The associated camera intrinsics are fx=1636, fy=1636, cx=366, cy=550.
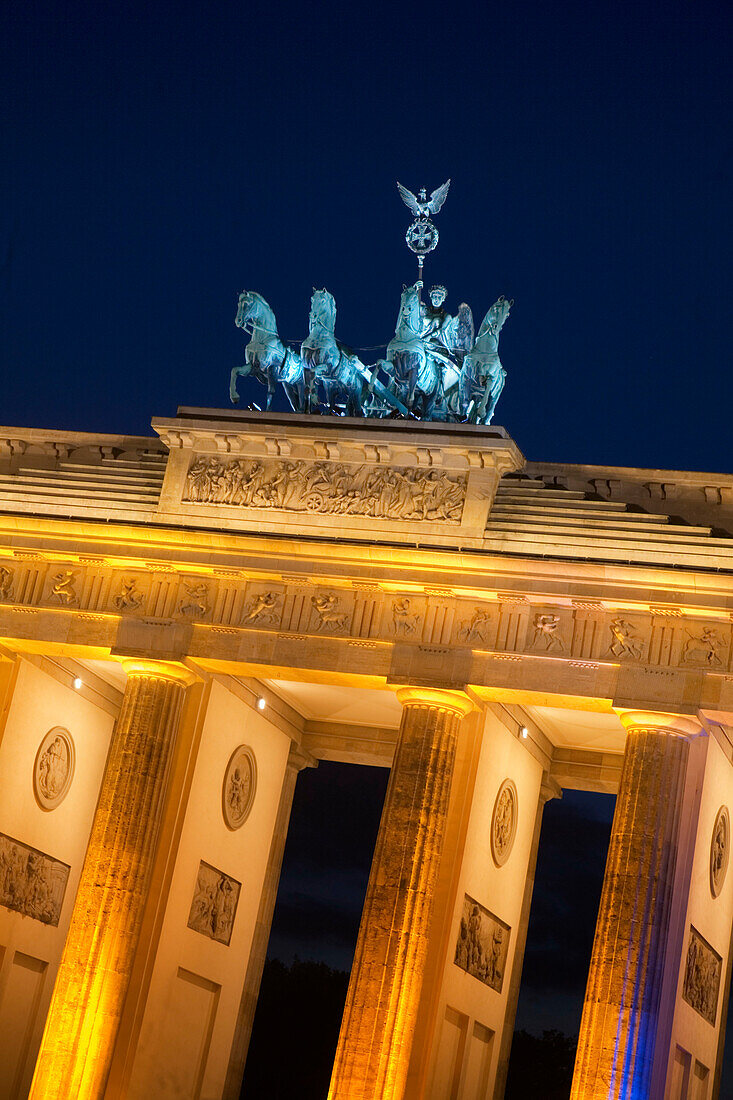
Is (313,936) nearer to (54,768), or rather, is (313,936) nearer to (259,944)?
(259,944)

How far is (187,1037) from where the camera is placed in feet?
112

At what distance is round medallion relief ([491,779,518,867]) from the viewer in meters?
34.3

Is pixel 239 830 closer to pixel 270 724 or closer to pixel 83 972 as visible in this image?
pixel 270 724

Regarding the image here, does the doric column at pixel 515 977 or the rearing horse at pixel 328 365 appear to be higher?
the rearing horse at pixel 328 365

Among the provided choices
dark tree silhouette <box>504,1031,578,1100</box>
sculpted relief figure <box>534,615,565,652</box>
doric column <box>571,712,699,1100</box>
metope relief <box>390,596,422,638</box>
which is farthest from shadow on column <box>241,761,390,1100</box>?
sculpted relief figure <box>534,615,565,652</box>

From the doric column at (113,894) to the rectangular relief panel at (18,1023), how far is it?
5.11 m

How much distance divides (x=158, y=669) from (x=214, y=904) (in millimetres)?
5700

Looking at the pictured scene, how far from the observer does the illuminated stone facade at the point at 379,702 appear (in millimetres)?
29516

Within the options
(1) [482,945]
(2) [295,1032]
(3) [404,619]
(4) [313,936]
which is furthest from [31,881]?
(2) [295,1032]

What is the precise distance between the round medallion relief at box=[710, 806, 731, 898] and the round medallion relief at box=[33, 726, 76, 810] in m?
14.6

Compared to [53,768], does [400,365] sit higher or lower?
higher

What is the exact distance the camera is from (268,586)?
107 feet

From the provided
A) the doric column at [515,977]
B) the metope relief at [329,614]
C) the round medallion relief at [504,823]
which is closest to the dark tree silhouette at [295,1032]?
the doric column at [515,977]

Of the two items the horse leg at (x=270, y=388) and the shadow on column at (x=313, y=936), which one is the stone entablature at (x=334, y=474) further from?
the shadow on column at (x=313, y=936)
